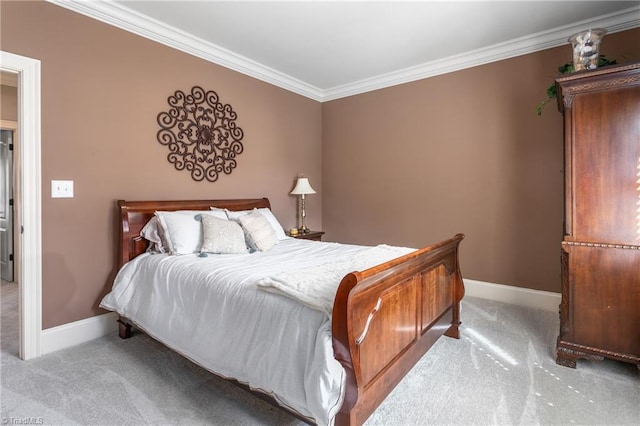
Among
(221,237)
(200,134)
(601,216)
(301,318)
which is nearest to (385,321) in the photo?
(301,318)

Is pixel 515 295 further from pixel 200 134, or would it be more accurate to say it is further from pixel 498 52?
pixel 200 134

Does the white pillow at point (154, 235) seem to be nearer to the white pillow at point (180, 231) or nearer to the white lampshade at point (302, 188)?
the white pillow at point (180, 231)

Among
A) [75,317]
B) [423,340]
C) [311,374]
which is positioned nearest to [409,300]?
[423,340]

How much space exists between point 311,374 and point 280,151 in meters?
3.30

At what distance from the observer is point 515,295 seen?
327 cm

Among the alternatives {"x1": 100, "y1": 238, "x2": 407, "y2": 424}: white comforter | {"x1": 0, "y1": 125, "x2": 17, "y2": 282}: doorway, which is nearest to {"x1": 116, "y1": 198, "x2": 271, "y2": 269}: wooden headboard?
{"x1": 100, "y1": 238, "x2": 407, "y2": 424}: white comforter

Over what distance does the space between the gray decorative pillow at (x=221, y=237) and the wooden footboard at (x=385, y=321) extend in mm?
1376

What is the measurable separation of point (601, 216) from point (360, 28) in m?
2.42

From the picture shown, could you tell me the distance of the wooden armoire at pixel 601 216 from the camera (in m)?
1.97

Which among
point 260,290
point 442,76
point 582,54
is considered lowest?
point 260,290

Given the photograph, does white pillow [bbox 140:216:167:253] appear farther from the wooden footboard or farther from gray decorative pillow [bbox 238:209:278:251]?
the wooden footboard

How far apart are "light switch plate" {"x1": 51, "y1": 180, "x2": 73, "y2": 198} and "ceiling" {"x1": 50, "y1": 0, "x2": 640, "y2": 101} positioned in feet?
4.32

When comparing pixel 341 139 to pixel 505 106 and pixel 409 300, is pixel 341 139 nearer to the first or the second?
pixel 505 106

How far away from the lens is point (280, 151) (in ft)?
13.7
